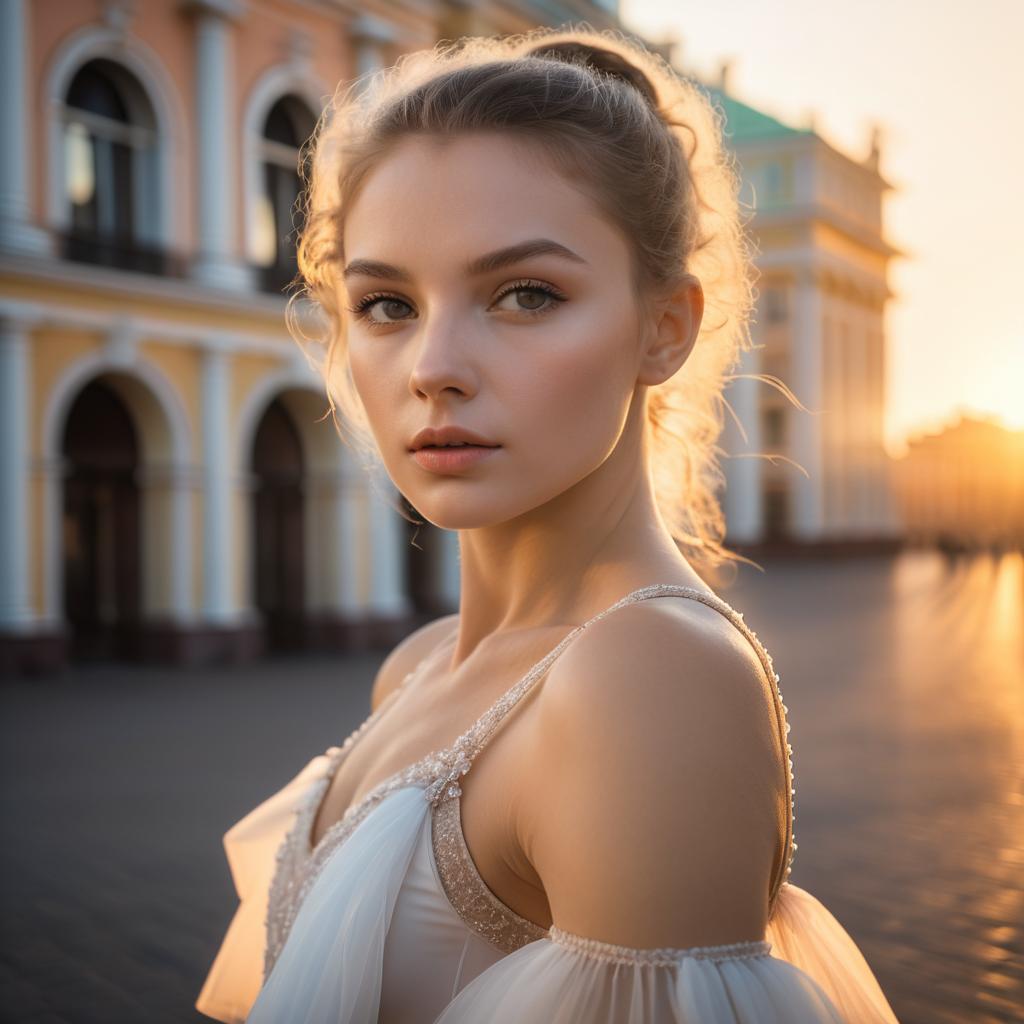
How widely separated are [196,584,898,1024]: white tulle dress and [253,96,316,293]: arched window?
17.2 metres

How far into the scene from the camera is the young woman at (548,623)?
Result: 1.04 meters

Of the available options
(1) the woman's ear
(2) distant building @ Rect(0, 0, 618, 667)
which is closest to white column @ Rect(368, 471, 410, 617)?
(2) distant building @ Rect(0, 0, 618, 667)

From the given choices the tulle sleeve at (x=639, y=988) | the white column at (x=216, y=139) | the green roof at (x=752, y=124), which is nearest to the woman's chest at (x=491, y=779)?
the tulle sleeve at (x=639, y=988)

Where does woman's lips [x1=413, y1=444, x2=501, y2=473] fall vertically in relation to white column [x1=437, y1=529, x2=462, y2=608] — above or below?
above

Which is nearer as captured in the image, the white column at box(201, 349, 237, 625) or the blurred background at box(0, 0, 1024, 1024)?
the blurred background at box(0, 0, 1024, 1024)

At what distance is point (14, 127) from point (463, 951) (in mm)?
15033

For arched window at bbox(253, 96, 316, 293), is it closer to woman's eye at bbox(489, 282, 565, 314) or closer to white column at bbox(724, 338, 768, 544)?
woman's eye at bbox(489, 282, 565, 314)

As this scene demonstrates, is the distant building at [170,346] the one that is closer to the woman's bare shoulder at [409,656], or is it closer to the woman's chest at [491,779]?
the woman's bare shoulder at [409,656]

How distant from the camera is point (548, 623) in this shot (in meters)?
1.45

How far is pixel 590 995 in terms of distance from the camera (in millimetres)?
1048

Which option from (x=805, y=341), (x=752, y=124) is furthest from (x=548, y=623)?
(x=752, y=124)

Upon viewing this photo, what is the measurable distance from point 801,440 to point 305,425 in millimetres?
33075

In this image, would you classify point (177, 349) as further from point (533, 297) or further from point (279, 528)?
point (533, 297)

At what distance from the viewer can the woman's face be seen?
1255mm
